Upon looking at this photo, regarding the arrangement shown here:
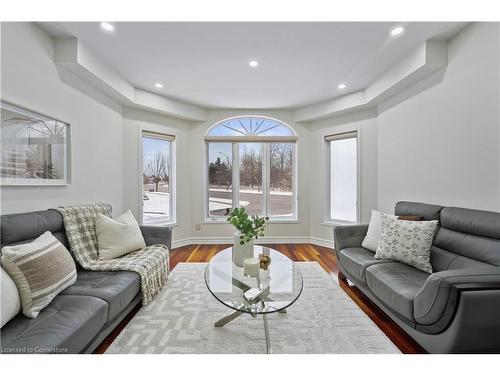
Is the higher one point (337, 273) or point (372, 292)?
point (372, 292)

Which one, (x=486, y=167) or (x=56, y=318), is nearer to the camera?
(x=56, y=318)

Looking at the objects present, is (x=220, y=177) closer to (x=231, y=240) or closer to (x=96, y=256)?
(x=231, y=240)

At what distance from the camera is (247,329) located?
1.72 m

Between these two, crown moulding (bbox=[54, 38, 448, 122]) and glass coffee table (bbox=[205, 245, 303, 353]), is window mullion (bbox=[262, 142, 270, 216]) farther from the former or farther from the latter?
glass coffee table (bbox=[205, 245, 303, 353])

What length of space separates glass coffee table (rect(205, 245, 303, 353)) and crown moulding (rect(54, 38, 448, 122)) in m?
2.49

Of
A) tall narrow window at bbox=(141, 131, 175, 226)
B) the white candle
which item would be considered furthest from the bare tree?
the white candle

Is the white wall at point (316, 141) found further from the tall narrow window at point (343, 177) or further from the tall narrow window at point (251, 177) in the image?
the tall narrow window at point (251, 177)

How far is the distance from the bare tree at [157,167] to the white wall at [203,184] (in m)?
0.50
